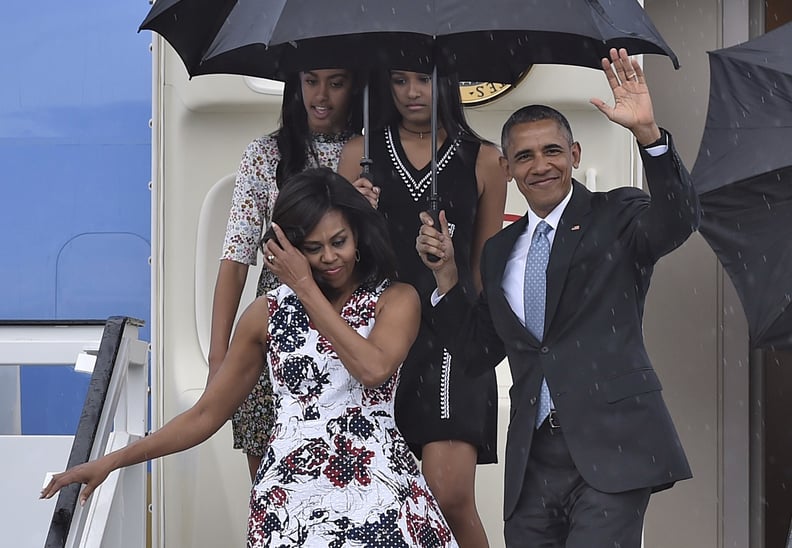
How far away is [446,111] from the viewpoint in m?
3.57

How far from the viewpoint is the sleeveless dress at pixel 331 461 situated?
287 cm

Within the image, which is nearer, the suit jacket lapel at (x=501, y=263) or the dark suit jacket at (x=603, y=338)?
the dark suit jacket at (x=603, y=338)

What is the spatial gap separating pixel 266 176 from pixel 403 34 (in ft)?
2.23

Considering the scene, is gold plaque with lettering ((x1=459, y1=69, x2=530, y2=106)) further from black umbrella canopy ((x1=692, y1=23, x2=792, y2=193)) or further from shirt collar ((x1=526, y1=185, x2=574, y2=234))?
shirt collar ((x1=526, y1=185, x2=574, y2=234))

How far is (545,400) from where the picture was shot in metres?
3.10

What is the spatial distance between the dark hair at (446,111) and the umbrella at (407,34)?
48 mm

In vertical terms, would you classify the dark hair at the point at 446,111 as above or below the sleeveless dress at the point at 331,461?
above

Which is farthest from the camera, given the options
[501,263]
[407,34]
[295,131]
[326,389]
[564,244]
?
[295,131]

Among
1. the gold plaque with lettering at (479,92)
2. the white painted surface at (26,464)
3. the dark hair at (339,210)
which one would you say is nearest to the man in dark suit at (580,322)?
the dark hair at (339,210)

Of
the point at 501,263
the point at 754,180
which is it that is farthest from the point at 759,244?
the point at 501,263

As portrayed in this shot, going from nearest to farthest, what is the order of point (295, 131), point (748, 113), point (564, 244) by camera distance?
point (564, 244)
point (295, 131)
point (748, 113)

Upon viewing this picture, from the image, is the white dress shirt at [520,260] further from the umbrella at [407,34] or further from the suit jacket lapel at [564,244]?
the umbrella at [407,34]

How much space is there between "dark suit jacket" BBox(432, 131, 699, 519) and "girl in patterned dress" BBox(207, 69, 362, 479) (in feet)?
2.45

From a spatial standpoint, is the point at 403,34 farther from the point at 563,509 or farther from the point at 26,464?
the point at 26,464
